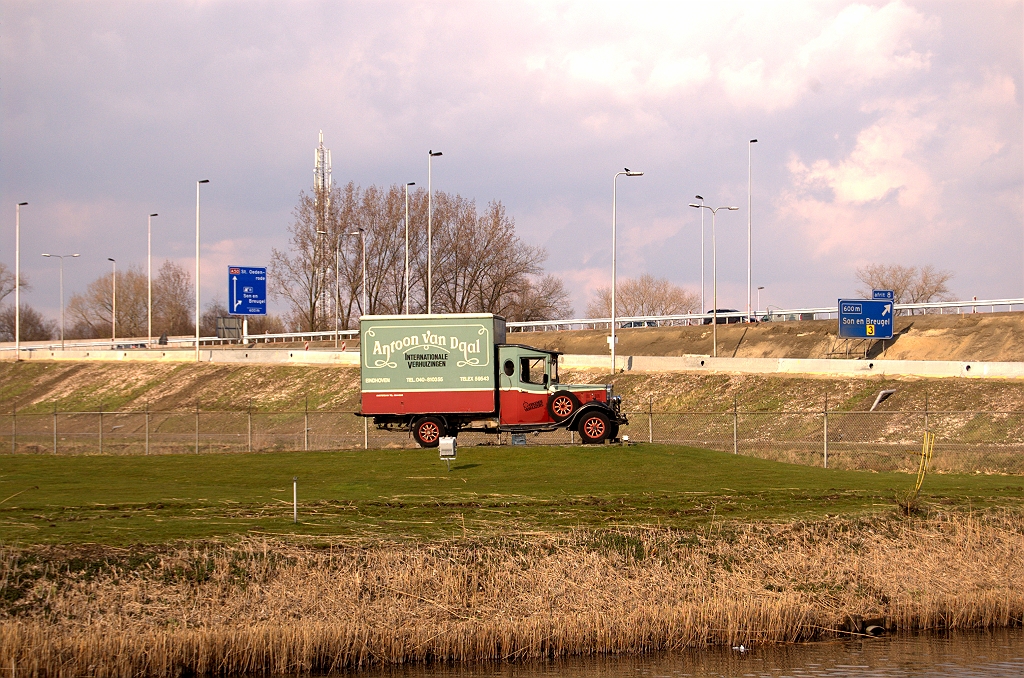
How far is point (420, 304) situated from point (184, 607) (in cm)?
8706

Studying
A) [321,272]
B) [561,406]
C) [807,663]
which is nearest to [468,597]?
[807,663]

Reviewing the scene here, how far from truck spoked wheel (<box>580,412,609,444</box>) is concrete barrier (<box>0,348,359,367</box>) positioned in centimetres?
4152

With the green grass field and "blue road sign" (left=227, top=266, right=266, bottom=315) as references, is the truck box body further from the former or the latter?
"blue road sign" (left=227, top=266, right=266, bottom=315)

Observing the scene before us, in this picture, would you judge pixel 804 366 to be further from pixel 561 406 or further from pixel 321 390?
pixel 321 390

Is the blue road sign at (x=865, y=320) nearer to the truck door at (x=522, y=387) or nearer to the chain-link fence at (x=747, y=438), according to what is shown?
the chain-link fence at (x=747, y=438)

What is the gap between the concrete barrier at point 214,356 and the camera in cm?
7644

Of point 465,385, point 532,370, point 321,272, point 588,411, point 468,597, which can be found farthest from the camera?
point 321,272

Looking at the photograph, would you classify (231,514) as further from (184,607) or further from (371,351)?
(371,351)

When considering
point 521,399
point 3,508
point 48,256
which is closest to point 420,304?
point 48,256

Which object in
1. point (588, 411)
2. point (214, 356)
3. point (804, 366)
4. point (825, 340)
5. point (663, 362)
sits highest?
point (825, 340)

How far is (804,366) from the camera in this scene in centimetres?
5831

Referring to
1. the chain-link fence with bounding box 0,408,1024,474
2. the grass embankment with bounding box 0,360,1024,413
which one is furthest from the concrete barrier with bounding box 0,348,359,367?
the chain-link fence with bounding box 0,408,1024,474

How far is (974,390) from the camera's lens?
4966 cm

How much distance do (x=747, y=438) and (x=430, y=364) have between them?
60.0 feet
